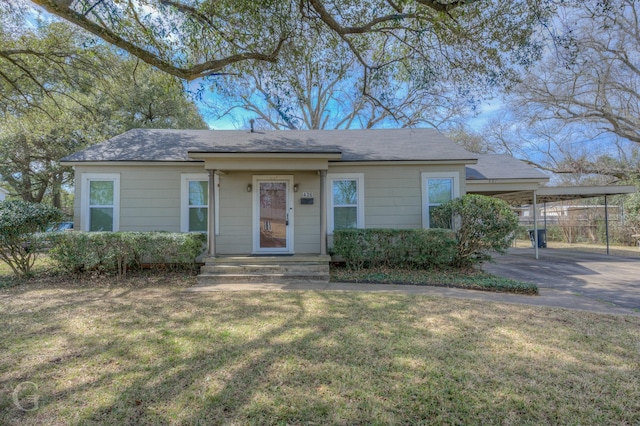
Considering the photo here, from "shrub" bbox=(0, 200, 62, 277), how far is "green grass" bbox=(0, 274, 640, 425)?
226cm

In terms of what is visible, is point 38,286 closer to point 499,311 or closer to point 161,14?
point 161,14

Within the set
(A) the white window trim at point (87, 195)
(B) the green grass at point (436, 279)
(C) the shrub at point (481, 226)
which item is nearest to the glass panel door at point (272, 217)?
(B) the green grass at point (436, 279)

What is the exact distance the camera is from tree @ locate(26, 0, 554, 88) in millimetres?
6102

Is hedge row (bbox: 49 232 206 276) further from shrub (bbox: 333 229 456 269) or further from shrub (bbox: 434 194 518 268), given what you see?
shrub (bbox: 434 194 518 268)

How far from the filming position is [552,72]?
55.9 ft

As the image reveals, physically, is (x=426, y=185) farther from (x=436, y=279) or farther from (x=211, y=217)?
(x=211, y=217)

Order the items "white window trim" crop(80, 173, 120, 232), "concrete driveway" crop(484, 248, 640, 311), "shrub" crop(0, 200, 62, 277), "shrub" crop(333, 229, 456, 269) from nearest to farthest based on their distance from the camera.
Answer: "concrete driveway" crop(484, 248, 640, 311), "shrub" crop(0, 200, 62, 277), "shrub" crop(333, 229, 456, 269), "white window trim" crop(80, 173, 120, 232)

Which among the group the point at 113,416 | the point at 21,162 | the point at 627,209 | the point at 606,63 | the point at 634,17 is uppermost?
the point at 634,17

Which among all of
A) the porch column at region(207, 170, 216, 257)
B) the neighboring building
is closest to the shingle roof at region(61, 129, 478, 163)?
the neighboring building

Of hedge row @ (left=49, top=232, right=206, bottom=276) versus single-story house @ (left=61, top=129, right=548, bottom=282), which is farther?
single-story house @ (left=61, top=129, right=548, bottom=282)

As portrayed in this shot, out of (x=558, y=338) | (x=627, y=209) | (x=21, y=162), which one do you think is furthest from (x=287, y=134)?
(x=21, y=162)

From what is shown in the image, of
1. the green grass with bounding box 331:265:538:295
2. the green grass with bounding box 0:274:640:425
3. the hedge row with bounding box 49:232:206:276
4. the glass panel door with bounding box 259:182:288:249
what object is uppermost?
the glass panel door with bounding box 259:182:288:249

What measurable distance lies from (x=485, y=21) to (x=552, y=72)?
48.8 feet

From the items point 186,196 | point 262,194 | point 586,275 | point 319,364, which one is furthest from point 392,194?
point 319,364
